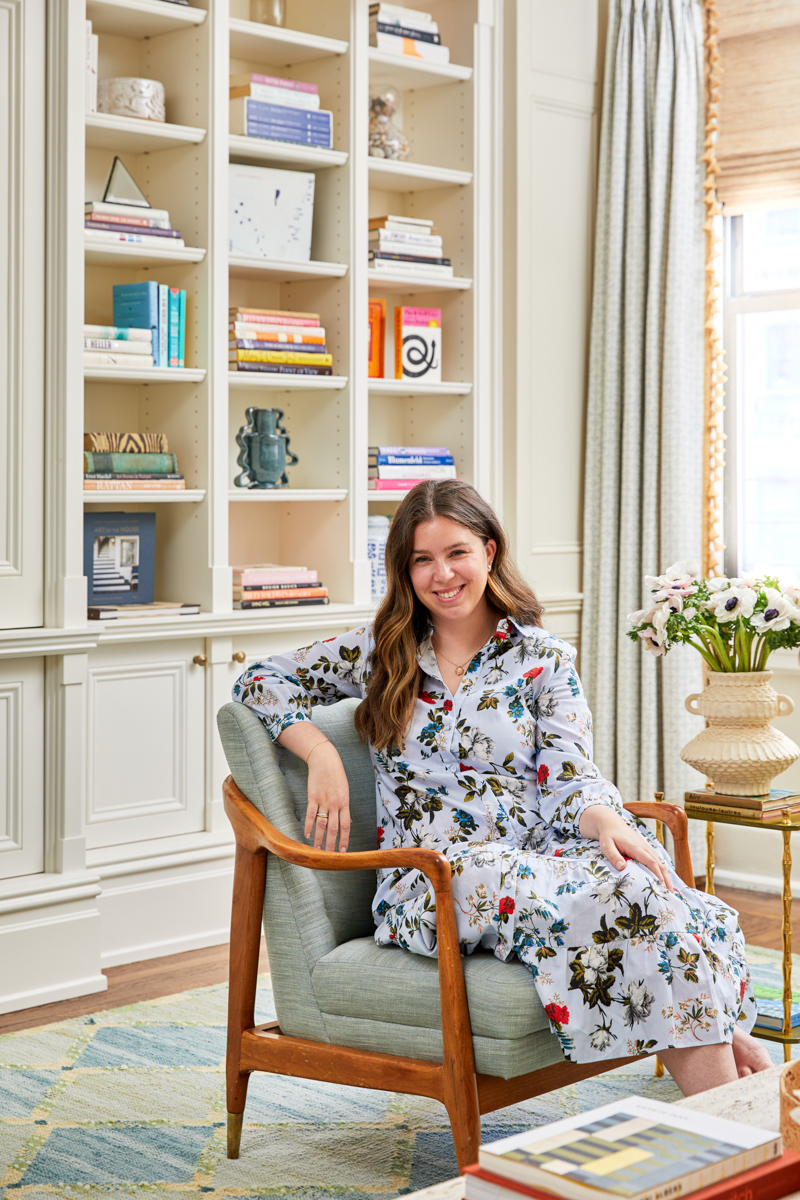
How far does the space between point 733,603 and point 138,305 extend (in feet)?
5.97

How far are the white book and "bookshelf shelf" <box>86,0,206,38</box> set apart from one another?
2.80 feet

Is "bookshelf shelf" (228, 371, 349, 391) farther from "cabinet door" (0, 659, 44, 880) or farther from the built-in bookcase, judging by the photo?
"cabinet door" (0, 659, 44, 880)

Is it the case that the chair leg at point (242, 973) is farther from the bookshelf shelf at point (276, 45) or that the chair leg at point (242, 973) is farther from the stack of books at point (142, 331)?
the bookshelf shelf at point (276, 45)

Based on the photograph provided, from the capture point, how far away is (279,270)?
396cm

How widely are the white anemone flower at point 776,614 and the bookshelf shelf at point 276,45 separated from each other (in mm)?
2195

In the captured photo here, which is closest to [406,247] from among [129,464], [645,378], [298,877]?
[645,378]

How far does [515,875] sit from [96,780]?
169 cm

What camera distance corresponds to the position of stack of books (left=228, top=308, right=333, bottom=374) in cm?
387

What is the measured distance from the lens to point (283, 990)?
2.36 metres

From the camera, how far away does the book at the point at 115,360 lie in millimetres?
3523

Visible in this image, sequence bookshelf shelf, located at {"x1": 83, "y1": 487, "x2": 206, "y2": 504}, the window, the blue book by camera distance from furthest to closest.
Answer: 1. the window
2. the blue book
3. bookshelf shelf, located at {"x1": 83, "y1": 487, "x2": 206, "y2": 504}

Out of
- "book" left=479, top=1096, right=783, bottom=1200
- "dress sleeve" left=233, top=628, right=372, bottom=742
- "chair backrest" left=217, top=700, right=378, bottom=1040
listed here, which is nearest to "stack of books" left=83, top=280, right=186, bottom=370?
"dress sleeve" left=233, top=628, right=372, bottom=742

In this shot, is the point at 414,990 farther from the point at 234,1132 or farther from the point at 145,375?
the point at 145,375

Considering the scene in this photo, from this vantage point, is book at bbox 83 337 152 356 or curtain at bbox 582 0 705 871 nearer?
book at bbox 83 337 152 356
